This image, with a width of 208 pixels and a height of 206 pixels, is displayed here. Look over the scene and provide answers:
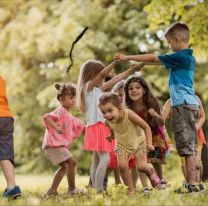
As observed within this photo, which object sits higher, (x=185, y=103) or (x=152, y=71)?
(x=152, y=71)

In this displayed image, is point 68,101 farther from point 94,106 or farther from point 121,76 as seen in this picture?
point 121,76

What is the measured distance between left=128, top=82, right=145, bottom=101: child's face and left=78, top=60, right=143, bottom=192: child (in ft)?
0.76

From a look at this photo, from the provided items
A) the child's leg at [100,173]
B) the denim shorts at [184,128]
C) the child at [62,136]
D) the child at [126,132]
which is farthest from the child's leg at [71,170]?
the denim shorts at [184,128]

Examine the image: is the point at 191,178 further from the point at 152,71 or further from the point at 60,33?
the point at 60,33

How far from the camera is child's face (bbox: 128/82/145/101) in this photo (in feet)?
26.5

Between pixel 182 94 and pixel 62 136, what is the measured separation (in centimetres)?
197

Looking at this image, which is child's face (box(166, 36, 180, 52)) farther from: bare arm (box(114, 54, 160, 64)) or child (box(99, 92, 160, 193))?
child (box(99, 92, 160, 193))

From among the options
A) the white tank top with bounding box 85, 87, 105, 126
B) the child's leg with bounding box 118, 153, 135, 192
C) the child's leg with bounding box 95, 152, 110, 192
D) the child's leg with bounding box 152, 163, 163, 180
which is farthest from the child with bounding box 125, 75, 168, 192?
the child's leg with bounding box 118, 153, 135, 192

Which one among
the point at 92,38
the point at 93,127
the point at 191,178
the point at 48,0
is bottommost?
the point at 191,178

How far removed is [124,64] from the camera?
73.3 feet

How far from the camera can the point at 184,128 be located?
6.92 metres

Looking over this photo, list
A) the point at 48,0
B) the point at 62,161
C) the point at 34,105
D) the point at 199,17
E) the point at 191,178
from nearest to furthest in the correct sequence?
the point at 191,178
the point at 62,161
the point at 199,17
the point at 48,0
the point at 34,105

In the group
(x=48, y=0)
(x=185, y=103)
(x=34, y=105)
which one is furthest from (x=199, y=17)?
(x=34, y=105)

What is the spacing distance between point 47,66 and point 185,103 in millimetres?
18714
